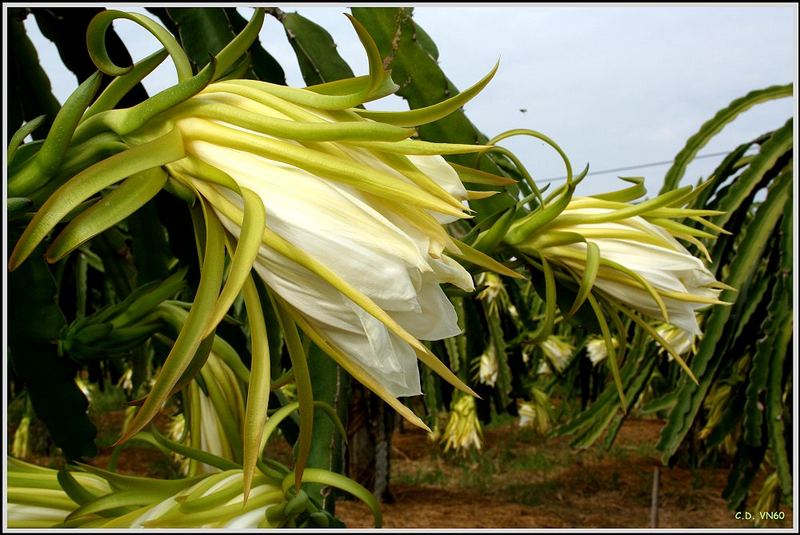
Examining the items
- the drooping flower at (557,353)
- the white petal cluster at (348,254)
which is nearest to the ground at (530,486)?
the drooping flower at (557,353)

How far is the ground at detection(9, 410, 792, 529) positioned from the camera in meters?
3.06

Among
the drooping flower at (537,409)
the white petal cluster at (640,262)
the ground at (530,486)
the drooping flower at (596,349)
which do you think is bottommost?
the ground at (530,486)

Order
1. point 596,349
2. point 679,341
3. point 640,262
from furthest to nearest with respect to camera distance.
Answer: point 596,349 → point 679,341 → point 640,262

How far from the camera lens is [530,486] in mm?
3736

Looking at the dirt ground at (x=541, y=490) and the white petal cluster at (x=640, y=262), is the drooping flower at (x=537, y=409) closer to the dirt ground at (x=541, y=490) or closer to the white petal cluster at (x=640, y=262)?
the dirt ground at (x=541, y=490)

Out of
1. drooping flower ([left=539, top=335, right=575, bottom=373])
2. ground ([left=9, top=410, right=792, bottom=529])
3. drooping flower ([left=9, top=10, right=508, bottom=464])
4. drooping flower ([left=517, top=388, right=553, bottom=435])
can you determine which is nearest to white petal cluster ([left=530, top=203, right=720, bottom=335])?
drooping flower ([left=9, top=10, right=508, bottom=464])

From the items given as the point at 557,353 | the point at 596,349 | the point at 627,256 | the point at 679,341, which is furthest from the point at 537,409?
the point at 627,256

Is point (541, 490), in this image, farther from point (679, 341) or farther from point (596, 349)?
point (679, 341)

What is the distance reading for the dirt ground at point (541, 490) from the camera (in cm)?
305

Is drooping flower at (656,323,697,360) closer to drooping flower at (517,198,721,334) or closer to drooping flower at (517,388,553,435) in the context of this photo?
drooping flower at (517,198,721,334)

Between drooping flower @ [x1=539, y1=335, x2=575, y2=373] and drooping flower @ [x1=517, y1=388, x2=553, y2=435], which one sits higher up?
drooping flower @ [x1=539, y1=335, x2=575, y2=373]

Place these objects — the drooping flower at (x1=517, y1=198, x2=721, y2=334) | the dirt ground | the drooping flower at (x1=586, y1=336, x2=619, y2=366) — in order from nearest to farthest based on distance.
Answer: the drooping flower at (x1=517, y1=198, x2=721, y2=334) → the drooping flower at (x1=586, y1=336, x2=619, y2=366) → the dirt ground

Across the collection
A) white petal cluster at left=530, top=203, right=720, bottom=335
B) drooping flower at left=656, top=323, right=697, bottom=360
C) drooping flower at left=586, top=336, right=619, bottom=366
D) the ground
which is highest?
white petal cluster at left=530, top=203, right=720, bottom=335

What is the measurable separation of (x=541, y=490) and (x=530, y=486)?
0.27 feet
